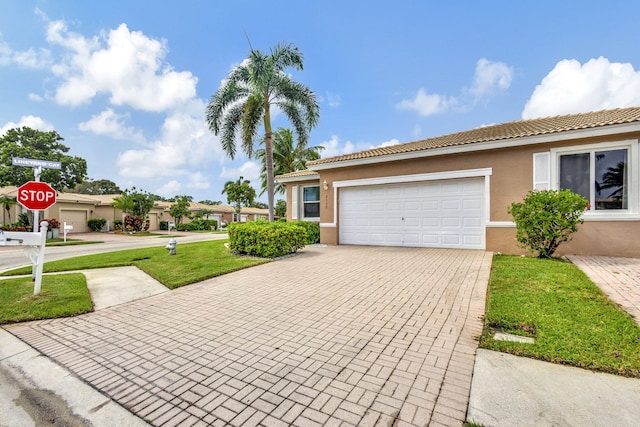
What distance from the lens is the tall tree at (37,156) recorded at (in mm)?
21078

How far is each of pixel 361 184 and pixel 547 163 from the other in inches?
238

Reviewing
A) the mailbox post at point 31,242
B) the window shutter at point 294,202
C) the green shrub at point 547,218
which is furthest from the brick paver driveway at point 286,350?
the window shutter at point 294,202

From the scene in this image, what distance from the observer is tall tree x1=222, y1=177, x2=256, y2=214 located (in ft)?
124

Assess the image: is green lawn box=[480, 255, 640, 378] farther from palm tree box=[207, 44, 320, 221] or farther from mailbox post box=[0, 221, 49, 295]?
palm tree box=[207, 44, 320, 221]

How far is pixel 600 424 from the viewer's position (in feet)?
6.39

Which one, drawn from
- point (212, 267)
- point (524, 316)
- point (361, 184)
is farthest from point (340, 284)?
point (361, 184)

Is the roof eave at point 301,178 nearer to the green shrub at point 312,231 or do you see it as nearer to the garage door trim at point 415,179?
the garage door trim at point 415,179

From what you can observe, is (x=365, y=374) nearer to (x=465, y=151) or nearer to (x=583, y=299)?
(x=583, y=299)

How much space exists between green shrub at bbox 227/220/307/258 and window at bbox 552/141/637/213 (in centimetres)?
816

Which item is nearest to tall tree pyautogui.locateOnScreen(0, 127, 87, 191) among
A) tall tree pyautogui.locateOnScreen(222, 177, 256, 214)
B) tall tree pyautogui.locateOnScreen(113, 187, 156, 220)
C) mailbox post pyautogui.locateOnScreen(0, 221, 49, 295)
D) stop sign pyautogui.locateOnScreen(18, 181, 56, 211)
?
tall tree pyautogui.locateOnScreen(113, 187, 156, 220)

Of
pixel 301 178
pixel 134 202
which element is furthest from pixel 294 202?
pixel 134 202

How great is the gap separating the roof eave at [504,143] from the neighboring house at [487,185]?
0.02 meters

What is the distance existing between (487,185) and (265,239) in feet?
24.2

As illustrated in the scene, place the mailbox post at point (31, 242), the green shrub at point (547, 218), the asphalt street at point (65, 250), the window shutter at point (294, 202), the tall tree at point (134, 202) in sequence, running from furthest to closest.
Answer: the tall tree at point (134, 202) → the window shutter at point (294, 202) → the asphalt street at point (65, 250) → the green shrub at point (547, 218) → the mailbox post at point (31, 242)
